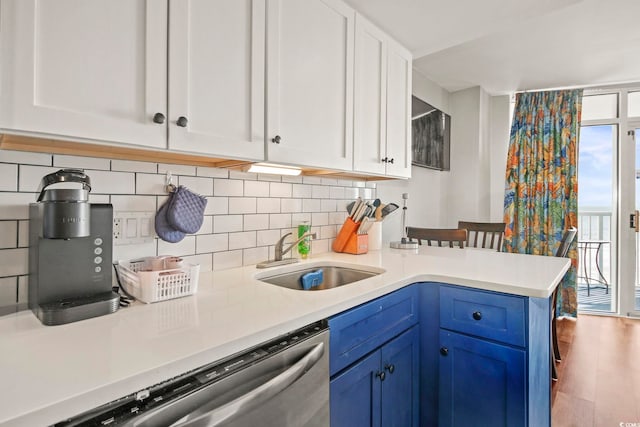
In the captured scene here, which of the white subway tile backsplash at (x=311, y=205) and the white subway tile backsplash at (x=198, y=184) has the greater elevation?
the white subway tile backsplash at (x=198, y=184)

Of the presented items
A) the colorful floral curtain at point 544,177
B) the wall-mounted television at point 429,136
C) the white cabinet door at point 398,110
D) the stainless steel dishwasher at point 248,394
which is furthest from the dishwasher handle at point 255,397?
the colorful floral curtain at point 544,177

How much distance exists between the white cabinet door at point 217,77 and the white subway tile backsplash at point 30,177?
16.7 inches

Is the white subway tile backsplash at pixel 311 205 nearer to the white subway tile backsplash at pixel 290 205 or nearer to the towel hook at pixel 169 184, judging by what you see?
the white subway tile backsplash at pixel 290 205

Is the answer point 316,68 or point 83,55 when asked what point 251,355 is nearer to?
point 83,55

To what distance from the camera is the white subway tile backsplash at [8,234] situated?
1001 mm

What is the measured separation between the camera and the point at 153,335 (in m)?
0.81

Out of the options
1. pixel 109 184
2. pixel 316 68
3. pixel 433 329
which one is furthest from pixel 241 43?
pixel 433 329

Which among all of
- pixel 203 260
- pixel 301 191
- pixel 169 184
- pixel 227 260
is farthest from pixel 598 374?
pixel 169 184

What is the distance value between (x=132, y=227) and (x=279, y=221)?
29.2 inches

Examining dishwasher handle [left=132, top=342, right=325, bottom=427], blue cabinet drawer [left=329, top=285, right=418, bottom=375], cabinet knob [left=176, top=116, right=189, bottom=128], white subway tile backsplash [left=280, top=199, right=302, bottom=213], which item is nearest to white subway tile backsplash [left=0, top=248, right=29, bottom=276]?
cabinet knob [left=176, top=116, right=189, bottom=128]

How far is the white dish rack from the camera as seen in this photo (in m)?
1.05

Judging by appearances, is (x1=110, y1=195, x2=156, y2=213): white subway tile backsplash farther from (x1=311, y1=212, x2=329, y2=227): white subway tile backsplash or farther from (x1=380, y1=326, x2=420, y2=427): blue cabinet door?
(x1=380, y1=326, x2=420, y2=427): blue cabinet door

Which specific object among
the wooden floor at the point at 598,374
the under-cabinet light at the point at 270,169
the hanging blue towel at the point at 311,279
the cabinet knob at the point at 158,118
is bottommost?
the wooden floor at the point at 598,374

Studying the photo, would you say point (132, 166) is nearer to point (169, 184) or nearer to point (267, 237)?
point (169, 184)
